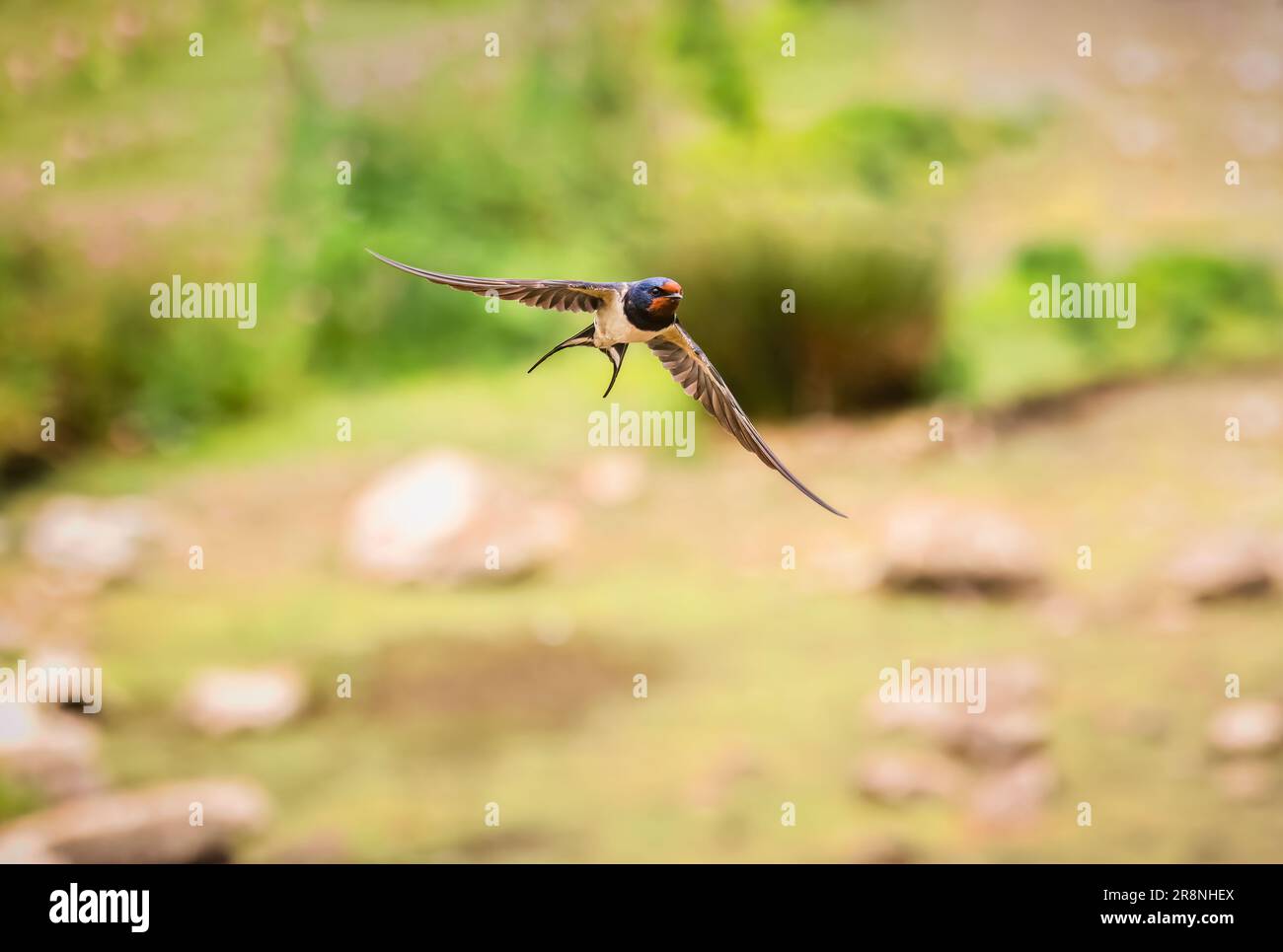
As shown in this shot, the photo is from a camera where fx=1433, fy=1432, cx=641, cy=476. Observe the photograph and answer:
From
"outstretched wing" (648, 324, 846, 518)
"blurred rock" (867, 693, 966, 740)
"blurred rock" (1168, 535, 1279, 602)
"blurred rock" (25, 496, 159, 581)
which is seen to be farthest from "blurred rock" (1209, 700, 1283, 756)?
"blurred rock" (25, 496, 159, 581)

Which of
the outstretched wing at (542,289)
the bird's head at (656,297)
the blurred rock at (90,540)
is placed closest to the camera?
the outstretched wing at (542,289)

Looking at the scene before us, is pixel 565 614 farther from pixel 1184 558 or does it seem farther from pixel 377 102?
pixel 377 102

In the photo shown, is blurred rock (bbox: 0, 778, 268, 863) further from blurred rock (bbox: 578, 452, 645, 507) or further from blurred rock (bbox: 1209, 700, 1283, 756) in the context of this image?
blurred rock (bbox: 1209, 700, 1283, 756)

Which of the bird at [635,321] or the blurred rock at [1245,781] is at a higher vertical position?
the bird at [635,321]

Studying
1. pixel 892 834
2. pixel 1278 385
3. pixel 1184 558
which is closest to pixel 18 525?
pixel 892 834

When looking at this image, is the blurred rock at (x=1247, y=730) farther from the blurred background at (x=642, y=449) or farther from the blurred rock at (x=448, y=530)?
the blurred rock at (x=448, y=530)

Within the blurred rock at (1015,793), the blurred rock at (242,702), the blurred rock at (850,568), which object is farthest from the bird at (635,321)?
the blurred rock at (850,568)
